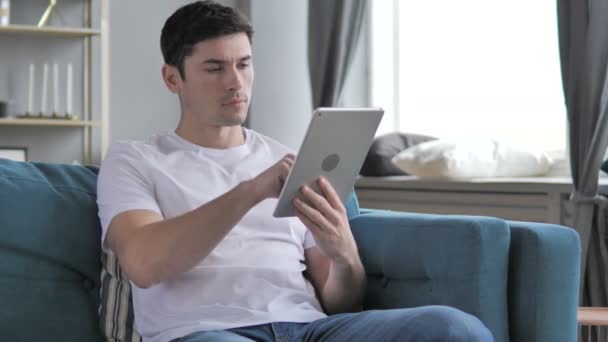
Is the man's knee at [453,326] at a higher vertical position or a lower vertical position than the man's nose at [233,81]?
lower

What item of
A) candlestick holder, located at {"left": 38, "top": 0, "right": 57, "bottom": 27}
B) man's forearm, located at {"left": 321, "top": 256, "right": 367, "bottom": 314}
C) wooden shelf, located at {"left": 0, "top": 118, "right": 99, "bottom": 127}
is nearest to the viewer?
man's forearm, located at {"left": 321, "top": 256, "right": 367, "bottom": 314}

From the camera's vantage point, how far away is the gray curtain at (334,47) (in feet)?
13.7

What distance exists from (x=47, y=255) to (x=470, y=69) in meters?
2.65

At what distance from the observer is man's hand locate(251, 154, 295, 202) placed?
1.55 metres

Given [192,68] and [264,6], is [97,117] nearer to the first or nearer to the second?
[264,6]

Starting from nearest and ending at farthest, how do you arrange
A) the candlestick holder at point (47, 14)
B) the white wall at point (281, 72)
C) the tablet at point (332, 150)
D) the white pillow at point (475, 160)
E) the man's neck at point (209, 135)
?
the tablet at point (332, 150)
the man's neck at point (209, 135)
the white pillow at point (475, 160)
the candlestick holder at point (47, 14)
the white wall at point (281, 72)

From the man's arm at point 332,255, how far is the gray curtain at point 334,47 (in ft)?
7.76

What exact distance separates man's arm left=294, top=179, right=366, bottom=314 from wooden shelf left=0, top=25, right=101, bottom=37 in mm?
2756

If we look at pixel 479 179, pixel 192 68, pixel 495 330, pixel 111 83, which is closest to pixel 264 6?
pixel 111 83

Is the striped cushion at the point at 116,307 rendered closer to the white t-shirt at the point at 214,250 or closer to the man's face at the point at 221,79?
the white t-shirt at the point at 214,250

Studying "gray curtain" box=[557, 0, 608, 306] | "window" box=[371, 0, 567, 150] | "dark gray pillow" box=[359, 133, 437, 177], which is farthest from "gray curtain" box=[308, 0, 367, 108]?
"gray curtain" box=[557, 0, 608, 306]

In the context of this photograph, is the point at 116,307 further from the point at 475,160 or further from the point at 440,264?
the point at 475,160

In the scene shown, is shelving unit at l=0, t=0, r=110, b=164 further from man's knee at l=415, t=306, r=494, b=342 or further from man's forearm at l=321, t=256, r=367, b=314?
man's knee at l=415, t=306, r=494, b=342

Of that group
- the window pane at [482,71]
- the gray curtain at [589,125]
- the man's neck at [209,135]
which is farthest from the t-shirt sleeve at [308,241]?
the window pane at [482,71]
